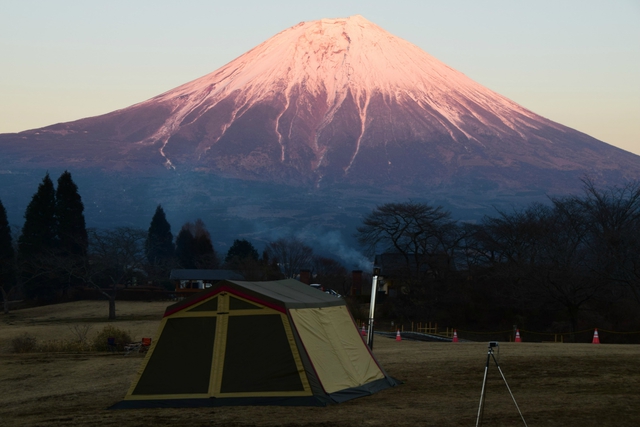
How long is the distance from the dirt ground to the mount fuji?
156 metres

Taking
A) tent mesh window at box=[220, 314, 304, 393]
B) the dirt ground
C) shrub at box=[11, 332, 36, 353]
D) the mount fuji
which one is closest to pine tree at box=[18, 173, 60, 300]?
shrub at box=[11, 332, 36, 353]

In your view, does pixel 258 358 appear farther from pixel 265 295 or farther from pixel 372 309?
pixel 372 309

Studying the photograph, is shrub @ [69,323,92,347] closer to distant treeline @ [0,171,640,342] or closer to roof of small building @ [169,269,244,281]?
distant treeline @ [0,171,640,342]

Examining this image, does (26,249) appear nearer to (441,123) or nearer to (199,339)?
(199,339)

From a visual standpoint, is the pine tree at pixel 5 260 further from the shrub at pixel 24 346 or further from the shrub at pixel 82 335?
the shrub at pixel 24 346

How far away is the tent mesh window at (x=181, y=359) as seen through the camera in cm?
1354

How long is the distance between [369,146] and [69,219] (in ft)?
410

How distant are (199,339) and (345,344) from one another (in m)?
2.85

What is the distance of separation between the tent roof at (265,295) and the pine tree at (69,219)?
168 feet

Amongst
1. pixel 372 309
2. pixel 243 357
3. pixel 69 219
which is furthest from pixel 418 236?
pixel 243 357

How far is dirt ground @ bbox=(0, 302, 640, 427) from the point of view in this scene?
11602 millimetres

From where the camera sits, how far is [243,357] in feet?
44.5

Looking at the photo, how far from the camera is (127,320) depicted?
4666cm

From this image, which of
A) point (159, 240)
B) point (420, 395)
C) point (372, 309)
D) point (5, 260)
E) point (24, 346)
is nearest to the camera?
point (420, 395)
